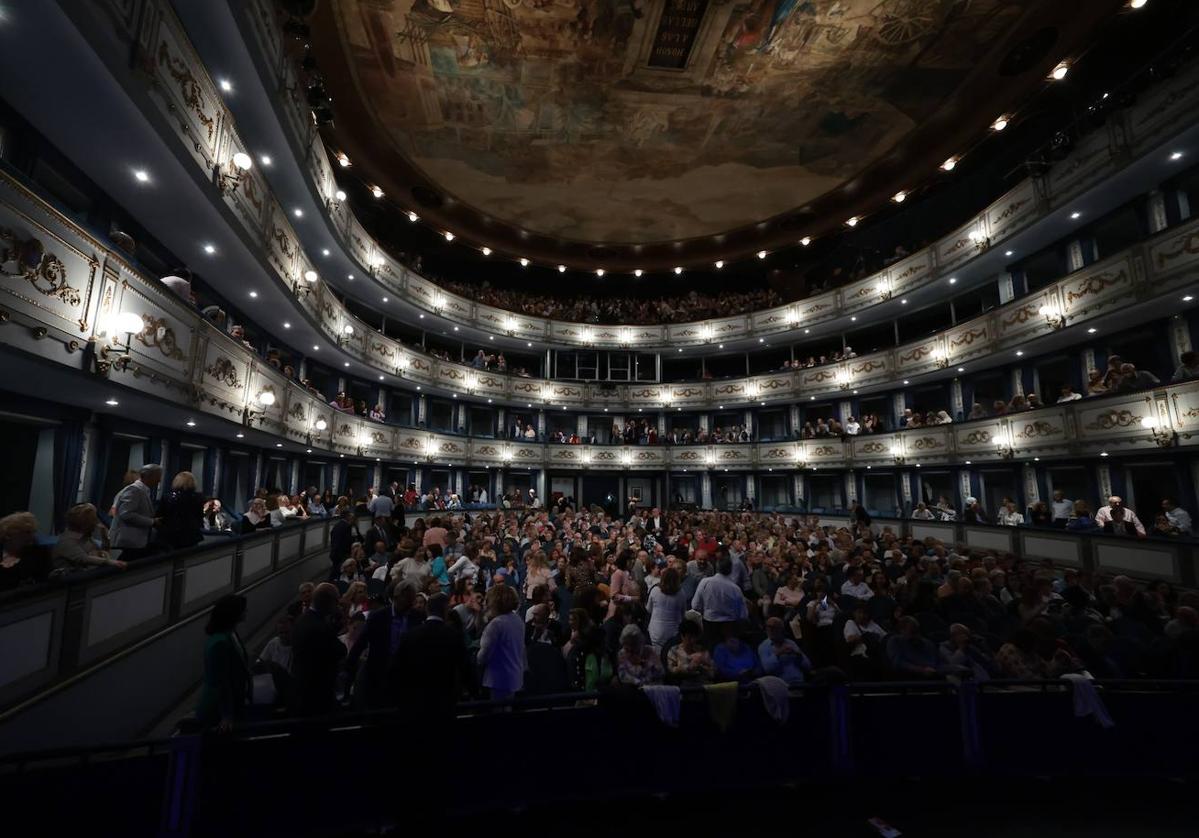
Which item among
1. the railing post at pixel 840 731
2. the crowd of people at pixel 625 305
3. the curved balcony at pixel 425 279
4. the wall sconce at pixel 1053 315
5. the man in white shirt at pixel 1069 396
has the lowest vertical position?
the railing post at pixel 840 731

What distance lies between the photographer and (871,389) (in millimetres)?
19656

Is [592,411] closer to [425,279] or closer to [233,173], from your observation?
[425,279]

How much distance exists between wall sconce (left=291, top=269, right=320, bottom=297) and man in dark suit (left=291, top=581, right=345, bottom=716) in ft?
29.0

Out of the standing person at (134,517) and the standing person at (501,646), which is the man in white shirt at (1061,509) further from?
the standing person at (134,517)

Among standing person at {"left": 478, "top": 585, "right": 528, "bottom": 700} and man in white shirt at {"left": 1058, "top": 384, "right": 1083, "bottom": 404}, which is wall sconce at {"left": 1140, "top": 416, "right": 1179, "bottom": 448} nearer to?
man in white shirt at {"left": 1058, "top": 384, "right": 1083, "bottom": 404}

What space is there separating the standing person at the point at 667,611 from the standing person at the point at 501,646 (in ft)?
6.39

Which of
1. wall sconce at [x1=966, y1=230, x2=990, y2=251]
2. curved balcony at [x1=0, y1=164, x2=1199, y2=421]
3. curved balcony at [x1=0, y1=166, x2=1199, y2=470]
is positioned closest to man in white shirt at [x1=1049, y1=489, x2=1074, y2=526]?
curved balcony at [x1=0, y1=166, x2=1199, y2=470]

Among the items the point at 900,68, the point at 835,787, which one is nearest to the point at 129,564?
the point at 835,787

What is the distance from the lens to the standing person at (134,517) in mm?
5156

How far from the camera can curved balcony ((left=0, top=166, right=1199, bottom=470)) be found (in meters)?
4.73

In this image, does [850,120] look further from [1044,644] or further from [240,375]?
[240,375]

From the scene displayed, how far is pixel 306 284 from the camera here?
38.1 ft

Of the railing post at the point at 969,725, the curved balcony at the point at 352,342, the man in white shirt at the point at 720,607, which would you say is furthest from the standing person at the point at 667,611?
the curved balcony at the point at 352,342

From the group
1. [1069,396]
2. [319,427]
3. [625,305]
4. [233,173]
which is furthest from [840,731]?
[625,305]
